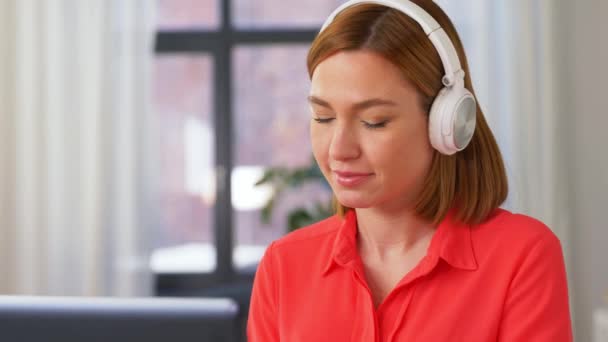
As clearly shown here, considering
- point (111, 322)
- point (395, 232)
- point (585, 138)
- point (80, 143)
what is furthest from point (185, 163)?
point (111, 322)

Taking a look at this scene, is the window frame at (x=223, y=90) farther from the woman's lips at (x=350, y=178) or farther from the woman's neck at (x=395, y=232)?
the woman's lips at (x=350, y=178)

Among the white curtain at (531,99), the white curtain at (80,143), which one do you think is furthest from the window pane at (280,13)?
the white curtain at (531,99)

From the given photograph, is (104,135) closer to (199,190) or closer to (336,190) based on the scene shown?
(199,190)

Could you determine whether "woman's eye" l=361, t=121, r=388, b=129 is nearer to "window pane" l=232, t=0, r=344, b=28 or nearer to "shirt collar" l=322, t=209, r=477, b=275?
"shirt collar" l=322, t=209, r=477, b=275

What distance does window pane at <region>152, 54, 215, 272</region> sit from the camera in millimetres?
4512

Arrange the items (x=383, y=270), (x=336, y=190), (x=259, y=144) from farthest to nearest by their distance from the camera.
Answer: (x=259, y=144) < (x=383, y=270) < (x=336, y=190)

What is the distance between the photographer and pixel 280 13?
448 cm

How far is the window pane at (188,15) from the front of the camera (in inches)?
177

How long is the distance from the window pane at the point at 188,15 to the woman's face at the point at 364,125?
11.8ft

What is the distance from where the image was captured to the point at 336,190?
3.23 feet

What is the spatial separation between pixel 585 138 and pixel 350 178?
3444mm

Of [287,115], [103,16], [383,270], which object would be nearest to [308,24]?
[287,115]

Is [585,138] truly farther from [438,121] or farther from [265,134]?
[438,121]

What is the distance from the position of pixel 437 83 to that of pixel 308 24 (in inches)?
139
